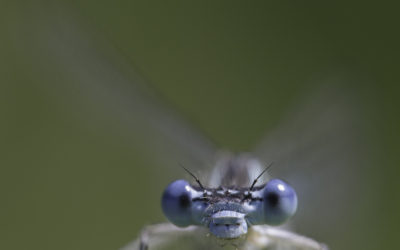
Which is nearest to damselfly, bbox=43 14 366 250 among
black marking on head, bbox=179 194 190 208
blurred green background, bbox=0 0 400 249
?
black marking on head, bbox=179 194 190 208

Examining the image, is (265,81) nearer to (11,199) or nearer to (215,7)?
(215,7)

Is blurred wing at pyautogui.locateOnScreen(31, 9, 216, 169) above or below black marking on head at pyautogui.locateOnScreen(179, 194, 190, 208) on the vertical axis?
above

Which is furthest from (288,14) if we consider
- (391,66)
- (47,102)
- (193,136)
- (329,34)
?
(47,102)

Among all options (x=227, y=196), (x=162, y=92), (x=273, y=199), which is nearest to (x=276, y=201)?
(x=273, y=199)

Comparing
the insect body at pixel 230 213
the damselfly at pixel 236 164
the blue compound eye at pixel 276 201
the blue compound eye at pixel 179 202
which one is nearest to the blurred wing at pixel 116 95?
the damselfly at pixel 236 164

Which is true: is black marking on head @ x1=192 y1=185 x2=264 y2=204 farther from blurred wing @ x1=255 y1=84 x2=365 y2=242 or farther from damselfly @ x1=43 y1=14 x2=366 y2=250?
blurred wing @ x1=255 y1=84 x2=365 y2=242
